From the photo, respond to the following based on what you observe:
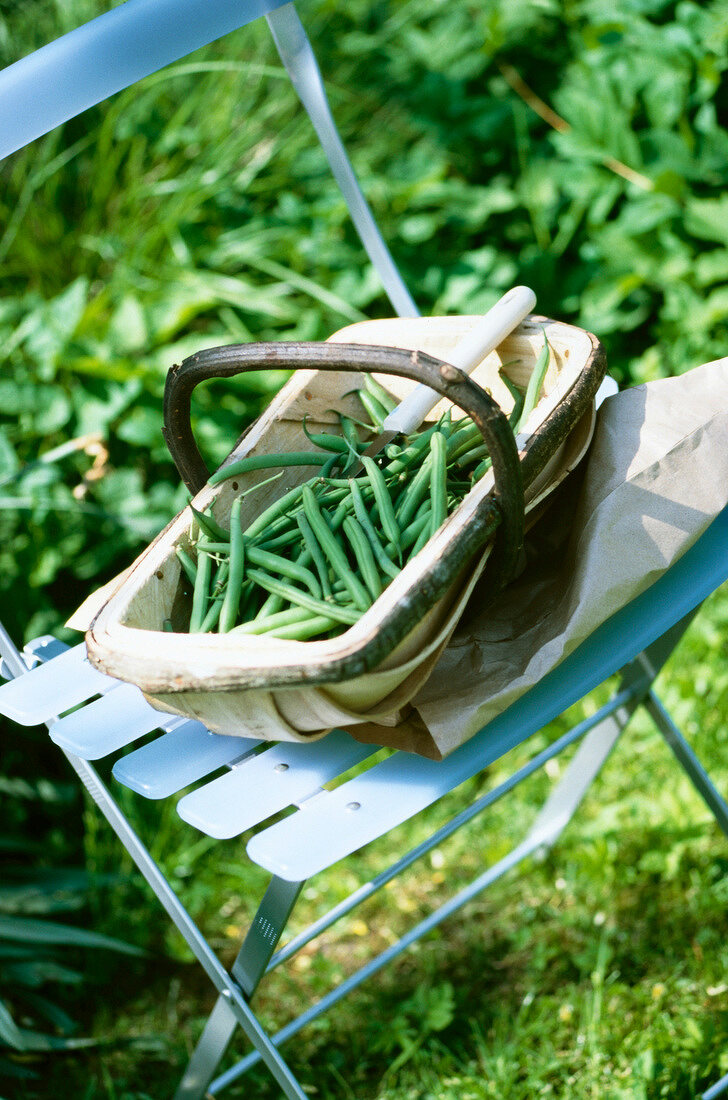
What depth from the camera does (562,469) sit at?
1160 millimetres

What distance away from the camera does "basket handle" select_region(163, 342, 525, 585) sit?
902mm

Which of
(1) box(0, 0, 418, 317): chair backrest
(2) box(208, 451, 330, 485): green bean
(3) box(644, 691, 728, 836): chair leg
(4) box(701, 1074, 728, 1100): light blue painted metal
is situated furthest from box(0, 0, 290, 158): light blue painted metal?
(4) box(701, 1074, 728, 1100): light blue painted metal

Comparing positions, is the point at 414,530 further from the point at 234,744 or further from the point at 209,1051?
the point at 209,1051

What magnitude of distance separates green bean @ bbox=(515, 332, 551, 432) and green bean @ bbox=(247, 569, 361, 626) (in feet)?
1.11

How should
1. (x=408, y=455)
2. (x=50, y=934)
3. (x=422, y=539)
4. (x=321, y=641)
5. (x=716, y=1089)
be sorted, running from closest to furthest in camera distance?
(x=321, y=641) → (x=422, y=539) → (x=408, y=455) → (x=716, y=1089) → (x=50, y=934)

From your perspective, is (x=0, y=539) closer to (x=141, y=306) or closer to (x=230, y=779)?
(x=141, y=306)

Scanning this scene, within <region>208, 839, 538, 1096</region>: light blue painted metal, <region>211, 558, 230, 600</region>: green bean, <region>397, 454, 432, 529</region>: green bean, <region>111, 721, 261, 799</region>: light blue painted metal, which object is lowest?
<region>208, 839, 538, 1096</region>: light blue painted metal

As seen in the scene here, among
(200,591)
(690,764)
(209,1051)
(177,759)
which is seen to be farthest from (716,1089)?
(200,591)

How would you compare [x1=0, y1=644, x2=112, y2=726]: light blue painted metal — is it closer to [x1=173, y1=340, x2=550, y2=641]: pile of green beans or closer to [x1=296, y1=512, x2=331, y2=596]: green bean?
[x1=173, y1=340, x2=550, y2=641]: pile of green beans

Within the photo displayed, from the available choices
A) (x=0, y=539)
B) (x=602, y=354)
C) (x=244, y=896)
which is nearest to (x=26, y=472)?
(x=0, y=539)

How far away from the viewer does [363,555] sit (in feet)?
3.20

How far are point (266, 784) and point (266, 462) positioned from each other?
367 millimetres

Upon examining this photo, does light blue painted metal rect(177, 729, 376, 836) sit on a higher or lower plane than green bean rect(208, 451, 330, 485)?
lower

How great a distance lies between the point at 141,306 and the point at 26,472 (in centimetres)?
53
